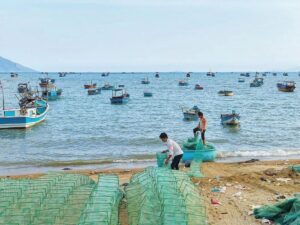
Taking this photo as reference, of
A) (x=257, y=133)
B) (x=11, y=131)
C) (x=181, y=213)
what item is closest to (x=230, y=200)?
(x=181, y=213)

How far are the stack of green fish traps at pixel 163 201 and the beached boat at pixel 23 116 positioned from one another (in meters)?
Result: 21.9

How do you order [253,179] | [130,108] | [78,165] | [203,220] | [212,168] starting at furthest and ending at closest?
1. [130,108]
2. [78,165]
3. [212,168]
4. [253,179]
5. [203,220]

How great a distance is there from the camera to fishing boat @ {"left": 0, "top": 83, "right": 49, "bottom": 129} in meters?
32.6

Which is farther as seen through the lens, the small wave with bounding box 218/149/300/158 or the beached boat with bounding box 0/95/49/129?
the beached boat with bounding box 0/95/49/129

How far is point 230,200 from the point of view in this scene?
490 inches

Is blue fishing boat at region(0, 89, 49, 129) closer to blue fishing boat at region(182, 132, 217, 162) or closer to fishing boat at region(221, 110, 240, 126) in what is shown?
fishing boat at region(221, 110, 240, 126)

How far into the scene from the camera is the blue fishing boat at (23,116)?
107 ft

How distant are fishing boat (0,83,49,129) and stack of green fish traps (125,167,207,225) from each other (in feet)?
71.9

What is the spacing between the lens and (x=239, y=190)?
13594mm

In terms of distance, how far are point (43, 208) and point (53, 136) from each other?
21461 mm

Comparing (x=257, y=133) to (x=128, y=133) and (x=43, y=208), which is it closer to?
(x=128, y=133)

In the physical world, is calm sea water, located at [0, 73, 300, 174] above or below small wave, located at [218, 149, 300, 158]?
below

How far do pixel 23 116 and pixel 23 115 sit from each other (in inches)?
25.6

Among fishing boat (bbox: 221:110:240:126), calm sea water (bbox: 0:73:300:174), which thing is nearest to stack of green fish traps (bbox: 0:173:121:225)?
calm sea water (bbox: 0:73:300:174)
